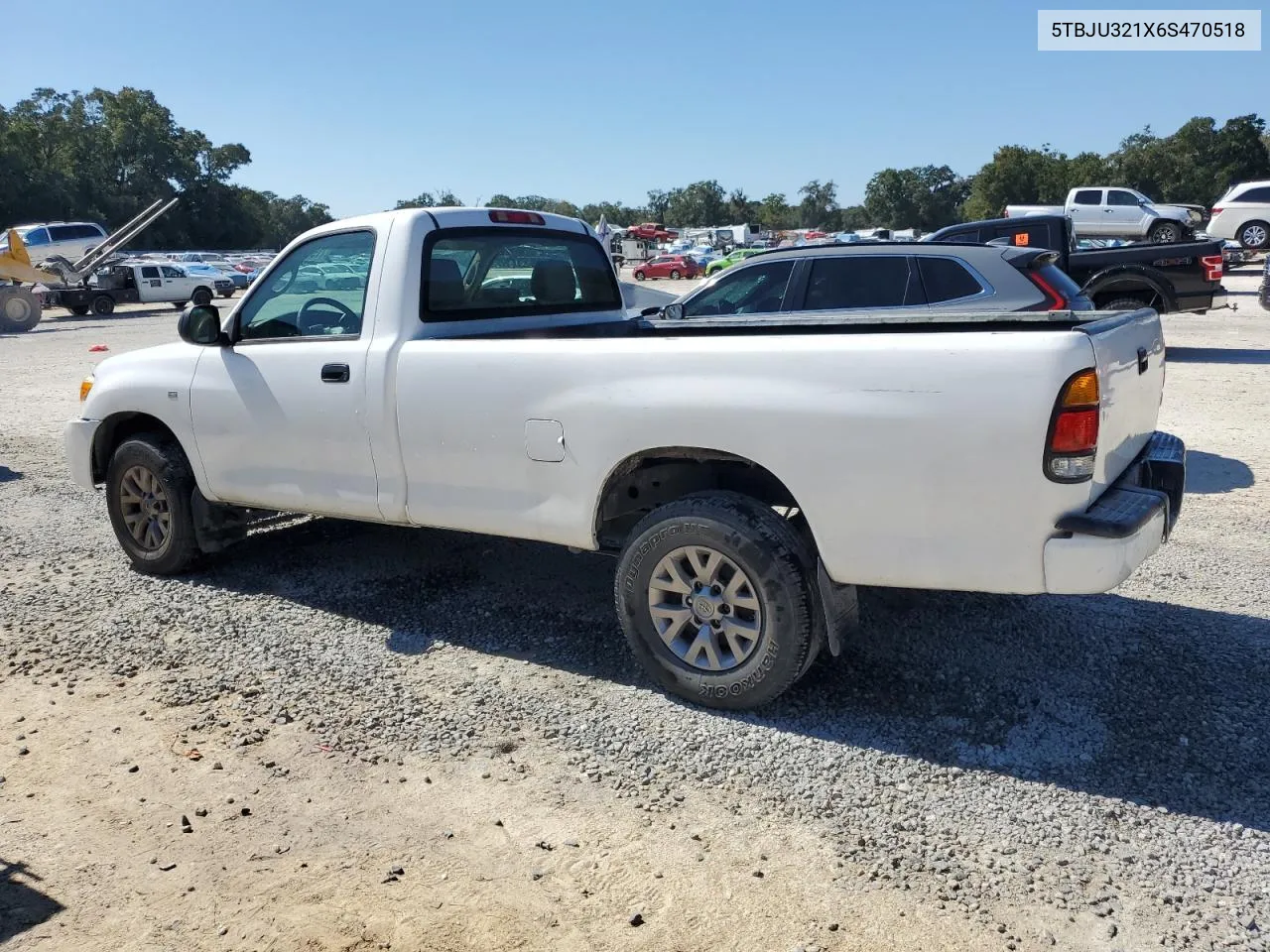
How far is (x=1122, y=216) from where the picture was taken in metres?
31.6

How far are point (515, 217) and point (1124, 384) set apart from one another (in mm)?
3224

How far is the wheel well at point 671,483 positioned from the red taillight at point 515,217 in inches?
71.0

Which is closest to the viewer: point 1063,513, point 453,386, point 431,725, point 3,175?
point 1063,513

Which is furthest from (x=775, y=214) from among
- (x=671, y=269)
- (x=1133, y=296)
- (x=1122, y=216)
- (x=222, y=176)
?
(x=1133, y=296)

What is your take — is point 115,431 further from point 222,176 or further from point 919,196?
point 919,196

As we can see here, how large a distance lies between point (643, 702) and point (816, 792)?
3.11 ft

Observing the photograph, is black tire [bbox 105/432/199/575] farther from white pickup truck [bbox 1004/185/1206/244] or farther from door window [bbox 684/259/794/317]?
white pickup truck [bbox 1004/185/1206/244]

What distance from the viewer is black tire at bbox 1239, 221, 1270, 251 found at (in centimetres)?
3062

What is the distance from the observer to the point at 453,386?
4.54 m

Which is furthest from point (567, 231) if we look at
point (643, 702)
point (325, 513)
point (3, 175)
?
point (3, 175)

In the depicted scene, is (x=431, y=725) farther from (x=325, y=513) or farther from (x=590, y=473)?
(x=325, y=513)

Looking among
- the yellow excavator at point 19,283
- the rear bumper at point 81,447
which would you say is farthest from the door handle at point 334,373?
the yellow excavator at point 19,283

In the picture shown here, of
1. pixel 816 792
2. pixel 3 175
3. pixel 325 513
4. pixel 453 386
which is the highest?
pixel 3 175

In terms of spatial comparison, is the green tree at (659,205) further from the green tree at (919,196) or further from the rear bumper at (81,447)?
the rear bumper at (81,447)
